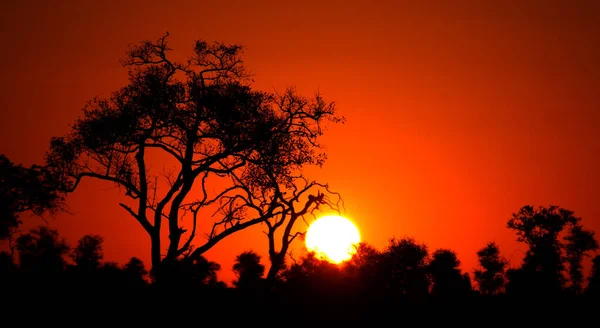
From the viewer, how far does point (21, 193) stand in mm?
30797

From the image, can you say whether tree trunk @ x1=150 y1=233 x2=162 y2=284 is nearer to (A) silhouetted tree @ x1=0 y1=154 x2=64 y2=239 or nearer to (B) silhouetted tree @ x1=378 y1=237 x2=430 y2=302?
(A) silhouetted tree @ x1=0 y1=154 x2=64 y2=239

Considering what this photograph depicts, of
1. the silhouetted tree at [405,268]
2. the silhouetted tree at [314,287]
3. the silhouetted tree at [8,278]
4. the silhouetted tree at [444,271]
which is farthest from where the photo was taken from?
the silhouetted tree at [444,271]

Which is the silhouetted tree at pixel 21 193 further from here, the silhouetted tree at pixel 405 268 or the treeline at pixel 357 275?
the silhouetted tree at pixel 405 268

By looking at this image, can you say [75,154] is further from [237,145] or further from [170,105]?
[237,145]

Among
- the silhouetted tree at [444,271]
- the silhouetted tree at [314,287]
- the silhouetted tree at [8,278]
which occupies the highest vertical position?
the silhouetted tree at [444,271]

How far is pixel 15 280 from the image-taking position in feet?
106

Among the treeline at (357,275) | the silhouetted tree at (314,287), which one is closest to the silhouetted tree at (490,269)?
the treeline at (357,275)

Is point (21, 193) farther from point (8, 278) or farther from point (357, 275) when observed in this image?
point (357, 275)

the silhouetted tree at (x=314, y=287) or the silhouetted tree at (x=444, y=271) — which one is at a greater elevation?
the silhouetted tree at (x=444, y=271)

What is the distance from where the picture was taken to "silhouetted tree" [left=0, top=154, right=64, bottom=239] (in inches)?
1169

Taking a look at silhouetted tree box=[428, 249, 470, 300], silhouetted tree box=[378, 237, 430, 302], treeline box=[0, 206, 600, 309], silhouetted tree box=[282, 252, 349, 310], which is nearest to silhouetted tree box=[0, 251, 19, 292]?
treeline box=[0, 206, 600, 309]

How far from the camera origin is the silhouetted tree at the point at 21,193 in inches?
1169

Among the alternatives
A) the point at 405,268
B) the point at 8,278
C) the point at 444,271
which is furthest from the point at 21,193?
the point at 444,271

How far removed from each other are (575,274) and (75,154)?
323 feet
